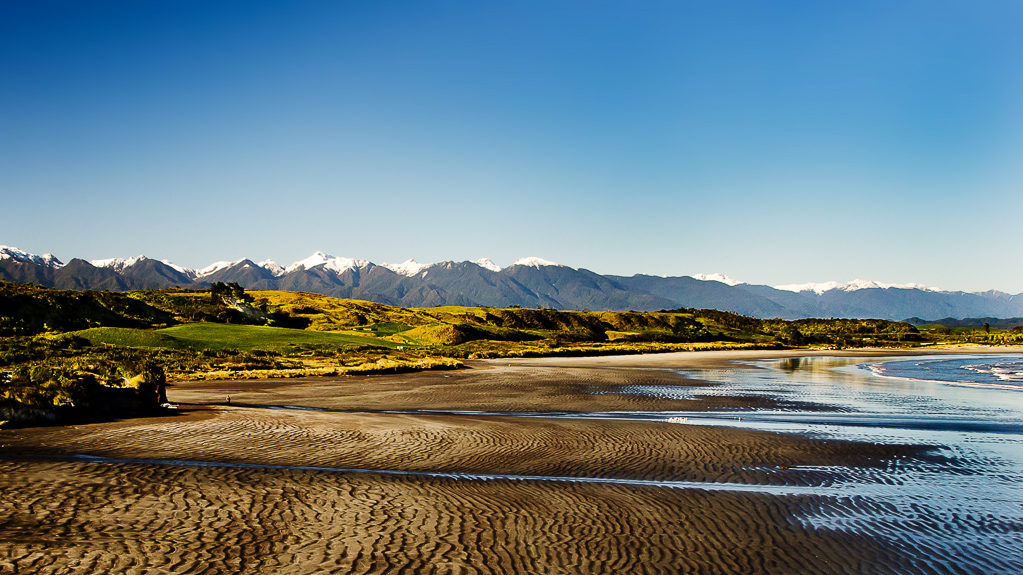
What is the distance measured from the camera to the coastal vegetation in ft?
60.0

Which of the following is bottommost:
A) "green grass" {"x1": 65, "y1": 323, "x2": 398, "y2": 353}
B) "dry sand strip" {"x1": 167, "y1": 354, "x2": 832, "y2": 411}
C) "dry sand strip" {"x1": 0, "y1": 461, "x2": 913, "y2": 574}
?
"dry sand strip" {"x1": 167, "y1": 354, "x2": 832, "y2": 411}

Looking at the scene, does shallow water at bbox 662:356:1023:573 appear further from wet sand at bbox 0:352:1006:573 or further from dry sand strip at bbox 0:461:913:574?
dry sand strip at bbox 0:461:913:574

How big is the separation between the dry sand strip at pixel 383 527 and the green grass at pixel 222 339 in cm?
4339

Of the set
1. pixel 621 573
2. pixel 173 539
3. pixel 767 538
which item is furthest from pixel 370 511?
pixel 767 538

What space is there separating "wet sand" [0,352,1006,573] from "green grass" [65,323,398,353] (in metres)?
36.2

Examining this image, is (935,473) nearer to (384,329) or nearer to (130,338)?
(130,338)

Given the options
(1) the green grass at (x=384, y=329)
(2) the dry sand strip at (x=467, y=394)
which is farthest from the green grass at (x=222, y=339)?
(2) the dry sand strip at (x=467, y=394)

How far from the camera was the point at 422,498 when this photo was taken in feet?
33.6

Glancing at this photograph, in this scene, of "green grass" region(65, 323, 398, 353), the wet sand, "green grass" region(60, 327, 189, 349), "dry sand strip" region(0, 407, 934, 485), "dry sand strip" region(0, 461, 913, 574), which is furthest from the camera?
"green grass" region(65, 323, 398, 353)

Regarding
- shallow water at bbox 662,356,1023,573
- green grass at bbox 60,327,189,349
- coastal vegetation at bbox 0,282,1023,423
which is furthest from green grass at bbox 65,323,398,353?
shallow water at bbox 662,356,1023,573

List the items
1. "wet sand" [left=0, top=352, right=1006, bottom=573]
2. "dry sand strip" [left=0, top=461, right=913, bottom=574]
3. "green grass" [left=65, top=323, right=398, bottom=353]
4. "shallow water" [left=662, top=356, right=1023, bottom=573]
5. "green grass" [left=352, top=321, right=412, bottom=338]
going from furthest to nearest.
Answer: "green grass" [left=352, top=321, right=412, bottom=338] → "green grass" [left=65, top=323, right=398, bottom=353] → "shallow water" [left=662, top=356, right=1023, bottom=573] → "wet sand" [left=0, top=352, right=1006, bottom=573] → "dry sand strip" [left=0, top=461, right=913, bottom=574]

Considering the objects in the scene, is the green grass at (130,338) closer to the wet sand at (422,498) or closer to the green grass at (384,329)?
the wet sand at (422,498)

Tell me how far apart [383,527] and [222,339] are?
53.9m

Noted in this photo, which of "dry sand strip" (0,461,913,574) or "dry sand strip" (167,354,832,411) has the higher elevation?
"dry sand strip" (0,461,913,574)
